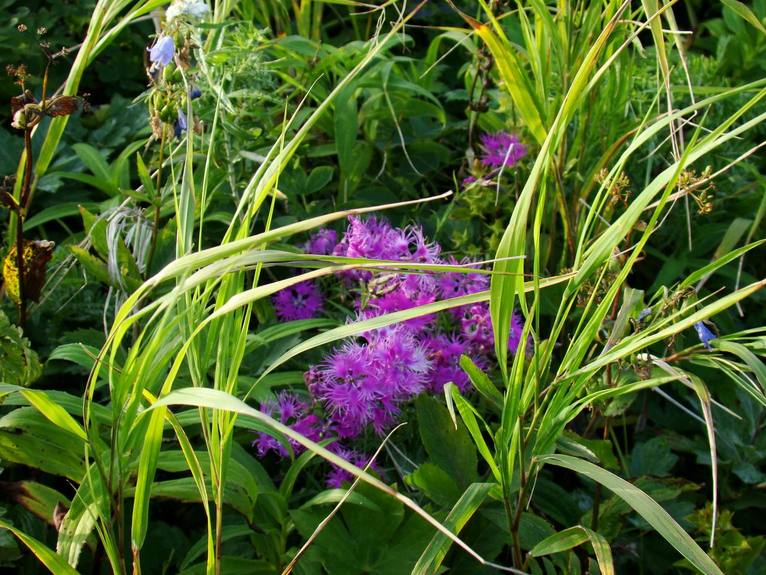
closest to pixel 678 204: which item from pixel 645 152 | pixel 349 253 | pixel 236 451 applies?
pixel 645 152

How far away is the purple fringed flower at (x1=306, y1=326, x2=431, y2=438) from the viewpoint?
116 cm

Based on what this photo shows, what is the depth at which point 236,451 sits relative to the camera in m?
1.20

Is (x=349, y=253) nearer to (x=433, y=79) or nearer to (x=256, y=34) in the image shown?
(x=256, y=34)

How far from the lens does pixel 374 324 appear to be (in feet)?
2.93

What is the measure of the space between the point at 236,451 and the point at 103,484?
0.29 m

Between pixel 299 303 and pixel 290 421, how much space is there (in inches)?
10.1

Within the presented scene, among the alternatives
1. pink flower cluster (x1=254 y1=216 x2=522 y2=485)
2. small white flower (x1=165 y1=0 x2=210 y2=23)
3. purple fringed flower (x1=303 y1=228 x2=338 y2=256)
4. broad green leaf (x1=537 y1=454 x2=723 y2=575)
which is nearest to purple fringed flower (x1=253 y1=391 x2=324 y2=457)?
pink flower cluster (x1=254 y1=216 x2=522 y2=485)

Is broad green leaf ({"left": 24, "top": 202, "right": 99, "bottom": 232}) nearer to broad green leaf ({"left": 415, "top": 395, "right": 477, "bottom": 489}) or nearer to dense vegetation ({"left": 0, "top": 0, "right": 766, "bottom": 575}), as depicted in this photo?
dense vegetation ({"left": 0, "top": 0, "right": 766, "bottom": 575})

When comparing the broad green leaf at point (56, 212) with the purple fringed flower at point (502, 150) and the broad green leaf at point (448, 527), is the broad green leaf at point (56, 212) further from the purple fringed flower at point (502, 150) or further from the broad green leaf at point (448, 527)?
the broad green leaf at point (448, 527)

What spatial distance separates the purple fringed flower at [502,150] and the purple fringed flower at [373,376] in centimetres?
56

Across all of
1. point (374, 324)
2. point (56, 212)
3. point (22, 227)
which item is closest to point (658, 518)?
point (374, 324)

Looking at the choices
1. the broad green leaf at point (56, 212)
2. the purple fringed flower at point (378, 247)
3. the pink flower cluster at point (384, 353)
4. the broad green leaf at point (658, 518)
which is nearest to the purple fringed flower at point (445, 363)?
the pink flower cluster at point (384, 353)

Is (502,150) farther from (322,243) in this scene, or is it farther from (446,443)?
(446,443)

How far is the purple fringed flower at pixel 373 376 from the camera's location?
1.16 metres
